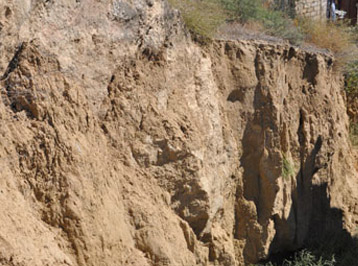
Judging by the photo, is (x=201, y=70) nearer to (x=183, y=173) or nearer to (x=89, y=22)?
(x=183, y=173)

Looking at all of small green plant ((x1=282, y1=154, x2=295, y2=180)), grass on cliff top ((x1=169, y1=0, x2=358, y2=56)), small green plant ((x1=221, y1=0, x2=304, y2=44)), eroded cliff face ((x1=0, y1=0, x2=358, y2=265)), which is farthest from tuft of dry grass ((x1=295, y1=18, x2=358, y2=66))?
small green plant ((x1=282, y1=154, x2=295, y2=180))

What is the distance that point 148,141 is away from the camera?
6742mm

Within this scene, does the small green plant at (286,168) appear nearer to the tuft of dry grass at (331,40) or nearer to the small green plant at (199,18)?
the small green plant at (199,18)

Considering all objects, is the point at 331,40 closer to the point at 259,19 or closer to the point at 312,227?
the point at 259,19

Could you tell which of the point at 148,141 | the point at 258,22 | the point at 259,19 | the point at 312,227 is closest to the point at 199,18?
the point at 148,141

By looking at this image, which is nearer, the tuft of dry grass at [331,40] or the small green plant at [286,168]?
the small green plant at [286,168]

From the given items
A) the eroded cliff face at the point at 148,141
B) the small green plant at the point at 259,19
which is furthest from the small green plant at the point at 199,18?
the small green plant at the point at 259,19

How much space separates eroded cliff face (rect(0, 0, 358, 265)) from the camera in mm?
5527

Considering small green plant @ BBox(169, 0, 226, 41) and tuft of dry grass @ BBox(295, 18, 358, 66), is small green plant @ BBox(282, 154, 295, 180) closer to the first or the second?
small green plant @ BBox(169, 0, 226, 41)

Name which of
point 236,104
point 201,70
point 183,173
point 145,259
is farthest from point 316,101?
point 145,259

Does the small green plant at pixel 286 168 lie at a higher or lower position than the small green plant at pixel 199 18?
lower

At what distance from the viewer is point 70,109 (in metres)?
5.83

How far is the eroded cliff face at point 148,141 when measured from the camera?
553 cm

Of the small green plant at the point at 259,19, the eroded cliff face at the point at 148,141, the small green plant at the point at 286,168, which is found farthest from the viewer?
the small green plant at the point at 259,19
